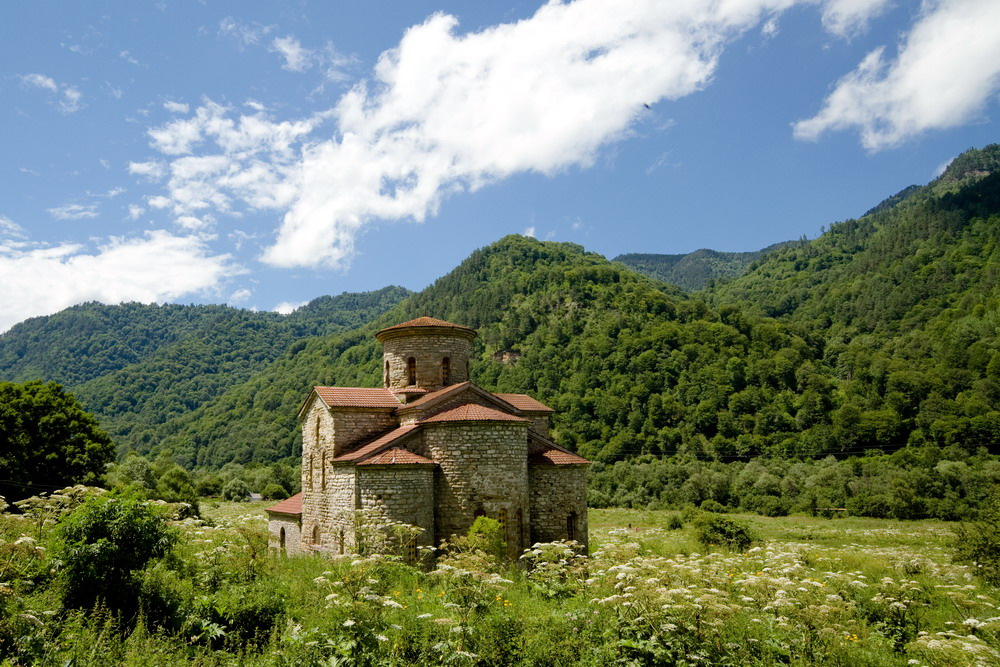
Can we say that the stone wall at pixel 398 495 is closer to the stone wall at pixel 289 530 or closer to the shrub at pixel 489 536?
the shrub at pixel 489 536

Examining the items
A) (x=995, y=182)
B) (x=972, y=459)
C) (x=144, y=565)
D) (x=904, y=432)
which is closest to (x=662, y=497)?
(x=972, y=459)

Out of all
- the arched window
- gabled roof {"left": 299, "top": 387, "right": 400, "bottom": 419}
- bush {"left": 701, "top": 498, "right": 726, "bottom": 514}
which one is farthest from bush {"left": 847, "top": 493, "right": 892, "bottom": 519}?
the arched window

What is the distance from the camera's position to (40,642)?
809 centimetres

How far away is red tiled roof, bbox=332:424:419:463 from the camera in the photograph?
58.1 ft

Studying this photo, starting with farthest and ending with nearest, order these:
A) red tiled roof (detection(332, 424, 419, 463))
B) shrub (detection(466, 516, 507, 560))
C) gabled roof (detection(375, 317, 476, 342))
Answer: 1. gabled roof (detection(375, 317, 476, 342))
2. red tiled roof (detection(332, 424, 419, 463))
3. shrub (detection(466, 516, 507, 560))

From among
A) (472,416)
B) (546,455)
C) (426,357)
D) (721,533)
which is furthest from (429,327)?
(721,533)

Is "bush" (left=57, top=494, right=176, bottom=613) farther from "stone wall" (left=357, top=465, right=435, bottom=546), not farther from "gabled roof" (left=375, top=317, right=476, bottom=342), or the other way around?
"gabled roof" (left=375, top=317, right=476, bottom=342)

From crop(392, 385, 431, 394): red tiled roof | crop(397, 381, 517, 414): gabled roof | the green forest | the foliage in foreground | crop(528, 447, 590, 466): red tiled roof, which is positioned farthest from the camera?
the green forest

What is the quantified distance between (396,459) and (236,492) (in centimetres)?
5177

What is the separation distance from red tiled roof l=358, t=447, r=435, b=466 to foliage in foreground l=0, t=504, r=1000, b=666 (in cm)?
449

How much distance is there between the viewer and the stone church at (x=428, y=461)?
17.2 m

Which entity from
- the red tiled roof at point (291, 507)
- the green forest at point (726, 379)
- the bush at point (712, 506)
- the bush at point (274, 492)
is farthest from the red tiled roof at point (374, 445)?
the bush at point (274, 492)

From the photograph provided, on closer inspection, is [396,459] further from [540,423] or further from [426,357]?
[540,423]

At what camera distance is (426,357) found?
73.0ft
